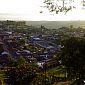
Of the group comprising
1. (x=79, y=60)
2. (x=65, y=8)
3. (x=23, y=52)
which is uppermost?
(x=65, y=8)

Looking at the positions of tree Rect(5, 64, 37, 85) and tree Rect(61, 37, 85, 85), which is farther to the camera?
tree Rect(5, 64, 37, 85)

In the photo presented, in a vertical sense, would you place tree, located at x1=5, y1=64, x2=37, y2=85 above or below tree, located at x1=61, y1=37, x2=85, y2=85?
below

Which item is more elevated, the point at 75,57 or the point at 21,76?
the point at 75,57

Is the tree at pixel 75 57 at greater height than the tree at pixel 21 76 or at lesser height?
greater

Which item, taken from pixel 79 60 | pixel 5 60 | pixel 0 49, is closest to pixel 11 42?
pixel 0 49

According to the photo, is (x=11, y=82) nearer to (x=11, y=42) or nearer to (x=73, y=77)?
(x=73, y=77)

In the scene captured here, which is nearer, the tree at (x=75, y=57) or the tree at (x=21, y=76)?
the tree at (x=75, y=57)

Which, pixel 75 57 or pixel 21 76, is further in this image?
pixel 21 76

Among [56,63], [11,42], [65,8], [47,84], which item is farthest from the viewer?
[11,42]
